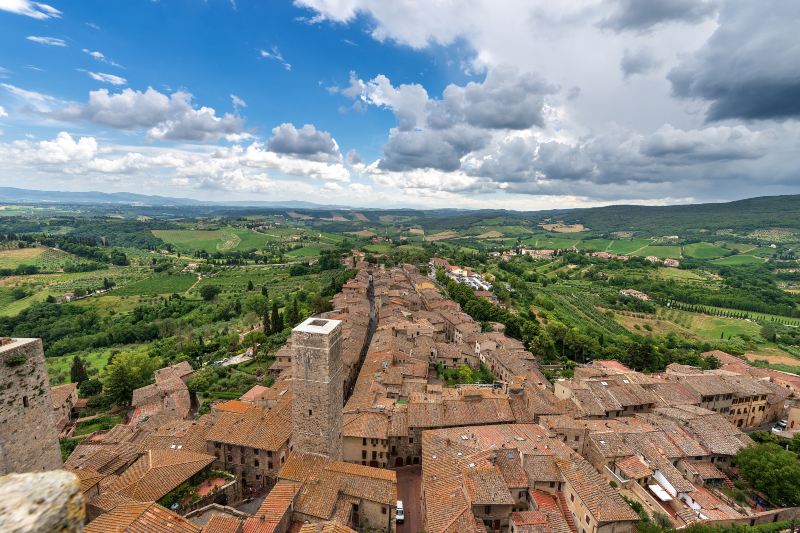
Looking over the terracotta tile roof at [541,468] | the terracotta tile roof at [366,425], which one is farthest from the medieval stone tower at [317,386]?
the terracotta tile roof at [541,468]

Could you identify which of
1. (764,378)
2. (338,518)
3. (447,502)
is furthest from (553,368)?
(338,518)

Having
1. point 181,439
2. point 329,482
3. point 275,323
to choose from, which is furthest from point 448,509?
point 275,323

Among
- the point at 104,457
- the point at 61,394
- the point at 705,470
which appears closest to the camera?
the point at 104,457

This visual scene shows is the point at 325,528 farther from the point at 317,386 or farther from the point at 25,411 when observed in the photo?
the point at 25,411

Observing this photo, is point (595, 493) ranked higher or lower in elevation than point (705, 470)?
higher

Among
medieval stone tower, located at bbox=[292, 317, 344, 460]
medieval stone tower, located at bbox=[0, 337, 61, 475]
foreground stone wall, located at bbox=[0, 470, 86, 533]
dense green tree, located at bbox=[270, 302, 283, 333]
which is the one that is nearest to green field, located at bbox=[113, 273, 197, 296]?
dense green tree, located at bbox=[270, 302, 283, 333]

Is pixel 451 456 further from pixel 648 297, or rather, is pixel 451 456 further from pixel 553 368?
pixel 648 297

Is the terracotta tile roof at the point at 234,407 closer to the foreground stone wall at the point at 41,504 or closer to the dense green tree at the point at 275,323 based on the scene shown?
the dense green tree at the point at 275,323
